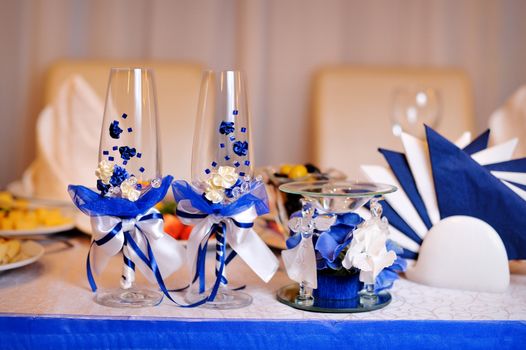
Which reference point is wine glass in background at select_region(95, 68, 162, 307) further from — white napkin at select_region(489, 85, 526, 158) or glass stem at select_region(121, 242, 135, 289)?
white napkin at select_region(489, 85, 526, 158)

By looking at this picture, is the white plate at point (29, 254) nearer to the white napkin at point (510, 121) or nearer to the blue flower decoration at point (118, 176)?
the blue flower decoration at point (118, 176)

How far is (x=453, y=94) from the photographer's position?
7.77ft

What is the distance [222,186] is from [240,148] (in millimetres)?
53

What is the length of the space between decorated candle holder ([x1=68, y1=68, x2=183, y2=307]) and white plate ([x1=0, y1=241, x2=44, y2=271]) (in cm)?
15

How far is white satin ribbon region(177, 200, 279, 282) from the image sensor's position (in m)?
0.98

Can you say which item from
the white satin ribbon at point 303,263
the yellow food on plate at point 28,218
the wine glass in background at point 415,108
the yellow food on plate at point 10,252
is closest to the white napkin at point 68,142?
the yellow food on plate at point 28,218

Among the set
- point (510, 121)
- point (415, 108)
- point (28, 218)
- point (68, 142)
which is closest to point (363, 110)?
point (510, 121)

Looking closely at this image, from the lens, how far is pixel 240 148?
0.95m

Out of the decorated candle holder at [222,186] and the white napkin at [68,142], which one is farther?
the white napkin at [68,142]

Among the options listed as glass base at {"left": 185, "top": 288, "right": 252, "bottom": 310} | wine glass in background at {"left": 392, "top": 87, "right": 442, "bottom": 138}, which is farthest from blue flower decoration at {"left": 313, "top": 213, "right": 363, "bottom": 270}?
wine glass in background at {"left": 392, "top": 87, "right": 442, "bottom": 138}

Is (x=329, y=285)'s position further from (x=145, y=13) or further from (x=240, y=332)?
(x=145, y=13)

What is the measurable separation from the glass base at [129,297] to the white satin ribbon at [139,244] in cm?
2

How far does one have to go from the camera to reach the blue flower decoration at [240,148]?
0.95m

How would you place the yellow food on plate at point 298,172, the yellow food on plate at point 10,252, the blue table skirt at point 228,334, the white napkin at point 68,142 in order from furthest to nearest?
the white napkin at point 68,142 < the yellow food on plate at point 298,172 < the yellow food on plate at point 10,252 < the blue table skirt at point 228,334
